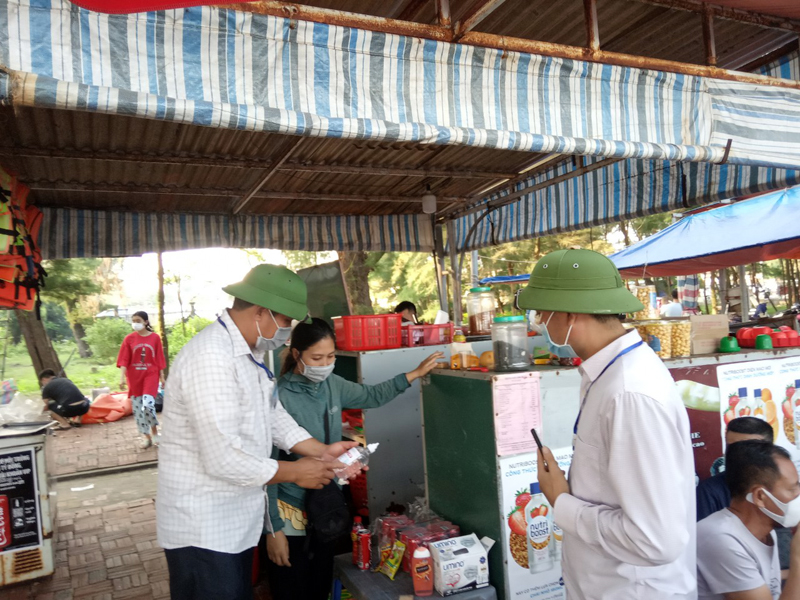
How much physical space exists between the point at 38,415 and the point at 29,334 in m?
6.96

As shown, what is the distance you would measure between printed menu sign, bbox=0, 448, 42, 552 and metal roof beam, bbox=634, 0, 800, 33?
5.53 metres

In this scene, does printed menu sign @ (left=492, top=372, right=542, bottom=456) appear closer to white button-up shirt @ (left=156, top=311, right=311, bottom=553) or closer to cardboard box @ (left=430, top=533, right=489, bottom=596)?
cardboard box @ (left=430, top=533, right=489, bottom=596)

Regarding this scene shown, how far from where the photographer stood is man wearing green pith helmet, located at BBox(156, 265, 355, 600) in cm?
224

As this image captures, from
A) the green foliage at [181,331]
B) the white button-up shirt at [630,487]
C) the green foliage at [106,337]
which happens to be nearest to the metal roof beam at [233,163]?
the white button-up shirt at [630,487]

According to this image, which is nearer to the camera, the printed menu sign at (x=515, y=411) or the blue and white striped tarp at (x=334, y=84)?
the blue and white striped tarp at (x=334, y=84)

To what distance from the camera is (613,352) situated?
1743 mm

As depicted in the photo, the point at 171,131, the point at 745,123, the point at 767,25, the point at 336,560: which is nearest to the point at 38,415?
the point at 171,131

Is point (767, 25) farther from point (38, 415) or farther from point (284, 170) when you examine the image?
point (38, 415)

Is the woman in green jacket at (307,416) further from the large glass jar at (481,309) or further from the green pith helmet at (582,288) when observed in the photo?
the green pith helmet at (582,288)

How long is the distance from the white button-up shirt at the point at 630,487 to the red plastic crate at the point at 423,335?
2.25 m

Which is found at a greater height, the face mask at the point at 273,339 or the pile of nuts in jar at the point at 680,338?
the face mask at the point at 273,339

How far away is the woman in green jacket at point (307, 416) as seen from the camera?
3.07 m

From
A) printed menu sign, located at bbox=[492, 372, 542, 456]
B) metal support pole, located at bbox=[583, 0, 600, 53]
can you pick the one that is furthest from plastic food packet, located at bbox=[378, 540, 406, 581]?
metal support pole, located at bbox=[583, 0, 600, 53]

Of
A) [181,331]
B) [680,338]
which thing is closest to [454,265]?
[680,338]
